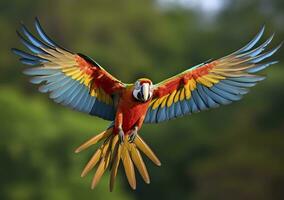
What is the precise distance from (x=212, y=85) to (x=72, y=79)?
1.00 m

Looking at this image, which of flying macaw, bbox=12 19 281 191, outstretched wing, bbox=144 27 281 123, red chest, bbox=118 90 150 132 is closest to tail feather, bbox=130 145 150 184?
flying macaw, bbox=12 19 281 191

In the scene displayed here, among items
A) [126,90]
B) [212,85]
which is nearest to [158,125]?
[212,85]

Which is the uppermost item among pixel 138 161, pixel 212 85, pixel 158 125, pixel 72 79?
pixel 158 125

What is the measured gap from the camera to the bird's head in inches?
295

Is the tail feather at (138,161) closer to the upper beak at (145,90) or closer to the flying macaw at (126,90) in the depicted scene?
the flying macaw at (126,90)

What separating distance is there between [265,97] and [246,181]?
8.48 meters

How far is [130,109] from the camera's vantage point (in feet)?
25.2

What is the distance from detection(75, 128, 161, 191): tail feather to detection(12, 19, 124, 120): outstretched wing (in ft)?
0.58

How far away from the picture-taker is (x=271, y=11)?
45.9 meters

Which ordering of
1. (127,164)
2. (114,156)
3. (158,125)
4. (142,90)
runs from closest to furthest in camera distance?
1. (142,90)
2. (114,156)
3. (127,164)
4. (158,125)

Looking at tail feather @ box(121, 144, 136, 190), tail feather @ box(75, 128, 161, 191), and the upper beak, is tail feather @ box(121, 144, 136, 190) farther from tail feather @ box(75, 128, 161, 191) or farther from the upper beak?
the upper beak

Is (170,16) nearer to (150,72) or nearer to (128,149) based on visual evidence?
(150,72)

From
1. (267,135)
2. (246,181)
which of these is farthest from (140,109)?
(267,135)

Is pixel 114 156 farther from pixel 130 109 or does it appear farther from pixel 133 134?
pixel 130 109
